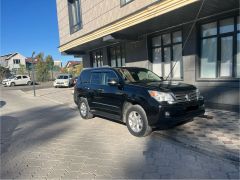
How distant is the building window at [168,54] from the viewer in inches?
406

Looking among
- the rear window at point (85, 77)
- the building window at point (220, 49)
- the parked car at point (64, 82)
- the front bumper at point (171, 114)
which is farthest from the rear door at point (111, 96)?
the parked car at point (64, 82)

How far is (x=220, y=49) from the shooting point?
8.48 meters

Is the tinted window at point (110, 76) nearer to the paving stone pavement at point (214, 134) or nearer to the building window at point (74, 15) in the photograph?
the paving stone pavement at point (214, 134)

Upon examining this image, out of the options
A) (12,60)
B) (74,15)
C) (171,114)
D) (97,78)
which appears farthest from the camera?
(12,60)

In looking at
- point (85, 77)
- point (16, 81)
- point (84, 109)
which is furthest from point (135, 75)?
point (16, 81)

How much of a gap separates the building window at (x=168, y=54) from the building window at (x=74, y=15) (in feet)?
23.3

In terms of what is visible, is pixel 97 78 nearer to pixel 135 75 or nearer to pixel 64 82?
pixel 135 75

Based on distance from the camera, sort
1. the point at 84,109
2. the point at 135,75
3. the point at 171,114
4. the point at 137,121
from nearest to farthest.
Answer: the point at 171,114, the point at 137,121, the point at 135,75, the point at 84,109

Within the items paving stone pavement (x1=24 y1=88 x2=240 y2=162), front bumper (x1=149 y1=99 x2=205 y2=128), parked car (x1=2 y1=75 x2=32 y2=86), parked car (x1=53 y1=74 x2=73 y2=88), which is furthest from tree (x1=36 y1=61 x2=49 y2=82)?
front bumper (x1=149 y1=99 x2=205 y2=128)

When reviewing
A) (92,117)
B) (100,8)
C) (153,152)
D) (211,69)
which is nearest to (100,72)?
(92,117)

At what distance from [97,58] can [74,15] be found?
3.76m

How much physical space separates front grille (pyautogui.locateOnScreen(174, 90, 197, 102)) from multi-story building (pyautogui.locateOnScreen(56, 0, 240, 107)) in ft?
9.78

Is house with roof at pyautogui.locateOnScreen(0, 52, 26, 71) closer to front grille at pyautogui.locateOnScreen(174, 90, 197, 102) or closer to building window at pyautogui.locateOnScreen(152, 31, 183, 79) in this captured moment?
building window at pyautogui.locateOnScreen(152, 31, 183, 79)

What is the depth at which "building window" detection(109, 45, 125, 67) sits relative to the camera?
1449 cm
